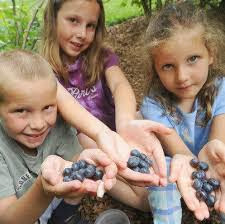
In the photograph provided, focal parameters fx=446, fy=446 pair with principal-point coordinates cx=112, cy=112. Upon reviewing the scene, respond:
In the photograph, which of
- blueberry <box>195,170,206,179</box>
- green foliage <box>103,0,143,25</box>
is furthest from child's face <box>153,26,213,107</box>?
green foliage <box>103,0,143,25</box>

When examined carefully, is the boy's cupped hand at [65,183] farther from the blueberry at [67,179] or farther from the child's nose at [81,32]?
the child's nose at [81,32]

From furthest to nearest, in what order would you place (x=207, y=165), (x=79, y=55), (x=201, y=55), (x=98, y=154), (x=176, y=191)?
(x=79, y=55)
(x=201, y=55)
(x=176, y=191)
(x=207, y=165)
(x=98, y=154)

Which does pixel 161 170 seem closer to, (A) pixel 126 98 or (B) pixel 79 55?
(A) pixel 126 98

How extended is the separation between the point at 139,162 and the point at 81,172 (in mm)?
313

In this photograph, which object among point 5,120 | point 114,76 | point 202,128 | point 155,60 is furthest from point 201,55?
point 5,120

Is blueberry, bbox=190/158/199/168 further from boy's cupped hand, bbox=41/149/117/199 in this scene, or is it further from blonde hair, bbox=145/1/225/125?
blonde hair, bbox=145/1/225/125

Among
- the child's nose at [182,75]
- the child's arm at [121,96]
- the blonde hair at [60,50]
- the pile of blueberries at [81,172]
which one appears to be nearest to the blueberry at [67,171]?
the pile of blueberries at [81,172]

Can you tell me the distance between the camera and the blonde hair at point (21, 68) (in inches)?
86.9

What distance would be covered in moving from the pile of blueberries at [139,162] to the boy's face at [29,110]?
483mm

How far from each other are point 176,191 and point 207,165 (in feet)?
0.99

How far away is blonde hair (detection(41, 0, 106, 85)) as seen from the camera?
10.2 ft

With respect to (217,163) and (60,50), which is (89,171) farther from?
(60,50)

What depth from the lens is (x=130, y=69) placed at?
5117 millimetres

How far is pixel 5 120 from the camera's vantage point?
2.26m
